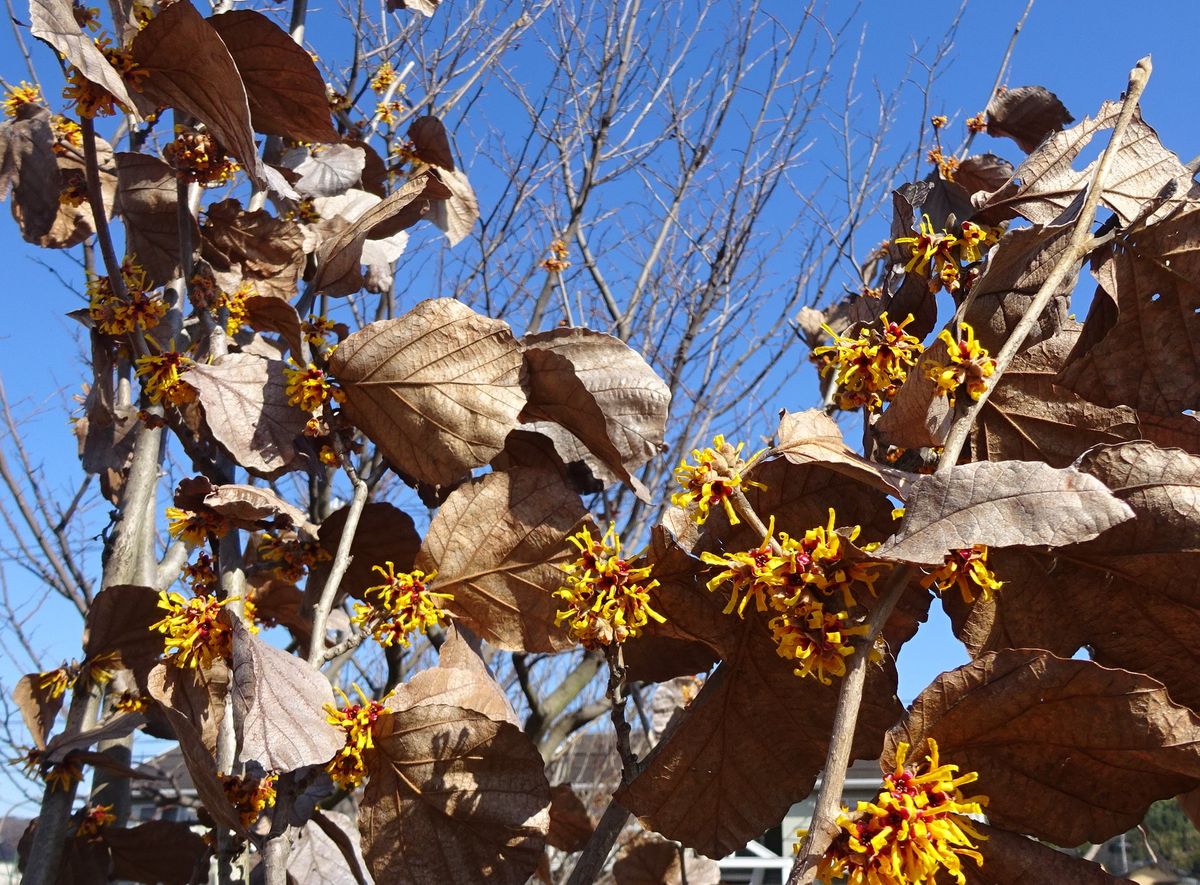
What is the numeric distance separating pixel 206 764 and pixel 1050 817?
778 millimetres

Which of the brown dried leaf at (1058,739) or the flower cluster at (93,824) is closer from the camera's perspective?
the brown dried leaf at (1058,739)

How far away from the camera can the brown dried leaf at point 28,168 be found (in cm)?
150

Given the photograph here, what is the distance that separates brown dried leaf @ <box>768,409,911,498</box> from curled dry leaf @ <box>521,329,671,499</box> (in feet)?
0.95

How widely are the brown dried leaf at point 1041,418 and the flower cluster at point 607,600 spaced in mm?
372

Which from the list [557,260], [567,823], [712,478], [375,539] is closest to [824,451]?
[712,478]

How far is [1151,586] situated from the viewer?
81 cm

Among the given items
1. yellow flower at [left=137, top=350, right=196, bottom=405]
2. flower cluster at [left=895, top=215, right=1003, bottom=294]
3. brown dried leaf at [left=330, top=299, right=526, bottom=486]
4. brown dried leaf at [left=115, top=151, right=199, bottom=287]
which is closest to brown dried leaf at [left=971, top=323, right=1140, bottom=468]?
flower cluster at [left=895, top=215, right=1003, bottom=294]

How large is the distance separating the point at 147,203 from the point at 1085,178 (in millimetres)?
1418

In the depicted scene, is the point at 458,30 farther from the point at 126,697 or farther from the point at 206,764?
the point at 206,764

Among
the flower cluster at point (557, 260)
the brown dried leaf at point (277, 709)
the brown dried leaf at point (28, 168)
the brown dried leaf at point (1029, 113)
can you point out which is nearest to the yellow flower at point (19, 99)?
the brown dried leaf at point (28, 168)

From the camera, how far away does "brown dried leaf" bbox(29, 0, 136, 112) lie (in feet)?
3.42

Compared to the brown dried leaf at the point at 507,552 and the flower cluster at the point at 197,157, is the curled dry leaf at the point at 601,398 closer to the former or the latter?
the brown dried leaf at the point at 507,552

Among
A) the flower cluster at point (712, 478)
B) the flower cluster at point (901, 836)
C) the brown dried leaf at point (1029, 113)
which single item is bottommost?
the flower cluster at point (901, 836)

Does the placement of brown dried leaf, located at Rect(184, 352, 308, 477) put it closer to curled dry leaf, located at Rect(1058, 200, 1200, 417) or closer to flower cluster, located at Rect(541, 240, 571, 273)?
curled dry leaf, located at Rect(1058, 200, 1200, 417)
